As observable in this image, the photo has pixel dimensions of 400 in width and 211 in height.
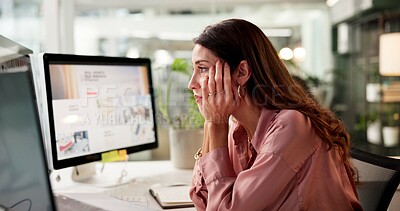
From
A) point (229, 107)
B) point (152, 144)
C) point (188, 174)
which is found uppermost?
point (229, 107)

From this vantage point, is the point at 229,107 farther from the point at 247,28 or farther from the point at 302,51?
the point at 302,51

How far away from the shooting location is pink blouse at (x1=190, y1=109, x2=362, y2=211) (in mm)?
1013

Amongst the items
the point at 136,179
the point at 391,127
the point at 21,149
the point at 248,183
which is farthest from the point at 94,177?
the point at 391,127

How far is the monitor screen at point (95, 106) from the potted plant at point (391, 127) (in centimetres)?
331

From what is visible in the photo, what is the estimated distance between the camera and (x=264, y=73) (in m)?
1.12

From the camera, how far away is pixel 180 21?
4.80 m

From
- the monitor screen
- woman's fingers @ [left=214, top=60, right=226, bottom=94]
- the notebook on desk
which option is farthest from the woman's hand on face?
the notebook on desk

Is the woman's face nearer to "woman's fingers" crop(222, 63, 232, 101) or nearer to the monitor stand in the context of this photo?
"woman's fingers" crop(222, 63, 232, 101)

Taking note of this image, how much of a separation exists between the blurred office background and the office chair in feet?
8.34

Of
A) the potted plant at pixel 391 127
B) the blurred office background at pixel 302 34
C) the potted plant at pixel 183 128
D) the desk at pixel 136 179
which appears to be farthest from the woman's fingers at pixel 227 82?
the potted plant at pixel 391 127

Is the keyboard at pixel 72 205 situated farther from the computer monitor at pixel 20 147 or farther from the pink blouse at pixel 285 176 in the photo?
the computer monitor at pixel 20 147

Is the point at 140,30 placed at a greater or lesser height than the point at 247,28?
greater

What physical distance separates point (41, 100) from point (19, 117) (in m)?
0.93

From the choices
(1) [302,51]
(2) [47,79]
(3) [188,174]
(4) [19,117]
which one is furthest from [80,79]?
(1) [302,51]
